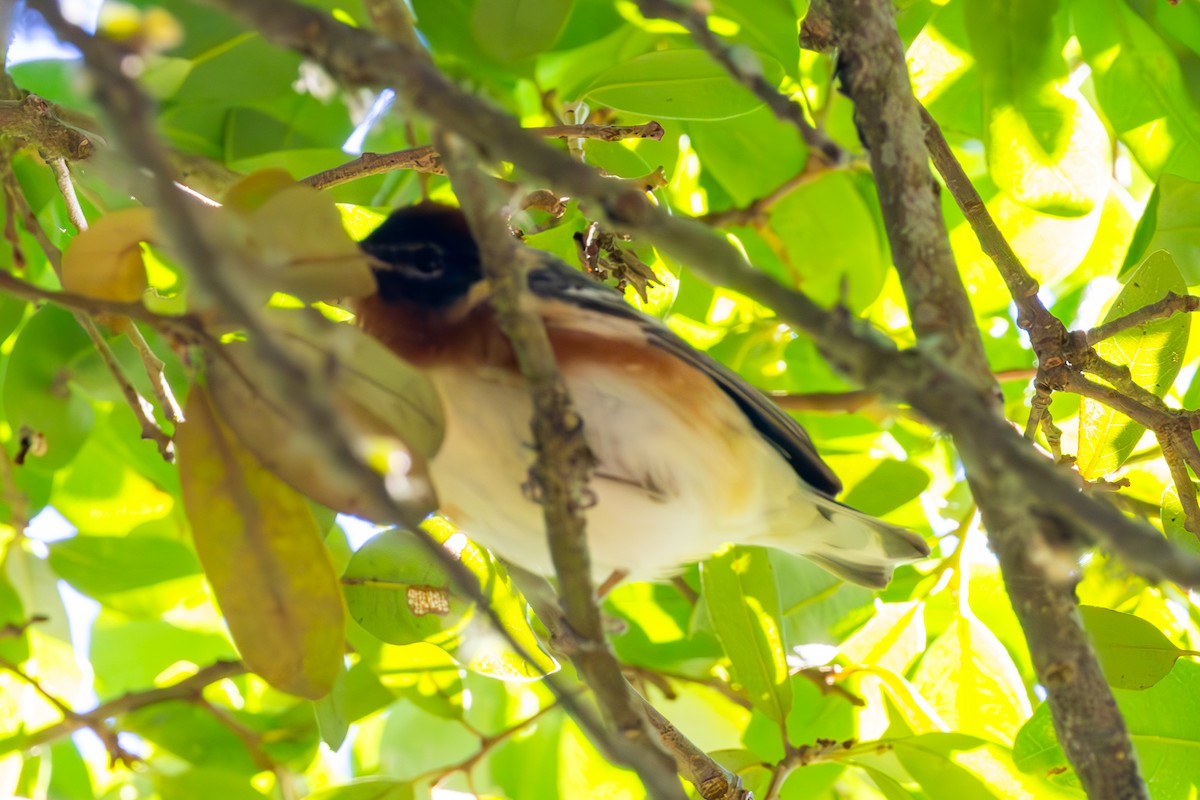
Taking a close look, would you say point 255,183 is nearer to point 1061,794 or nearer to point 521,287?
point 521,287

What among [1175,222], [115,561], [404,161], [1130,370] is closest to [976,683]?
[1130,370]

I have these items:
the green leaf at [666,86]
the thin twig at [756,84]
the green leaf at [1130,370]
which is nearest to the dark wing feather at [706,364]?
the green leaf at [666,86]

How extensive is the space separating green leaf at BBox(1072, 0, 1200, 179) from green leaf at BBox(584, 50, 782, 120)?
89cm

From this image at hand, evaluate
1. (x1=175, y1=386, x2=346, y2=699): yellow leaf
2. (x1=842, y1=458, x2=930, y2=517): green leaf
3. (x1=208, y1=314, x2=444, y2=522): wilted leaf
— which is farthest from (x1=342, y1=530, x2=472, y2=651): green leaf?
(x1=842, y1=458, x2=930, y2=517): green leaf

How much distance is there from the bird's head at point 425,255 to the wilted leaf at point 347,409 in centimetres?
71

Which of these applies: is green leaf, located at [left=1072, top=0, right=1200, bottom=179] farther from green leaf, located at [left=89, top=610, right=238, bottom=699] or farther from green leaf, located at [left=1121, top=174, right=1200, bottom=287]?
green leaf, located at [left=89, top=610, right=238, bottom=699]

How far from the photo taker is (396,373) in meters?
1.32

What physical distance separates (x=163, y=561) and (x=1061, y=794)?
2.25m

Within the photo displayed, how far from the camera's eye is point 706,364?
2250mm

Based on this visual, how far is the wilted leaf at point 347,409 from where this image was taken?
1.29 m

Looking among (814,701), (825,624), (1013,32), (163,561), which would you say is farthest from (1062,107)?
(163,561)

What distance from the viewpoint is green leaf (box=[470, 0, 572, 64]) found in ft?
7.25

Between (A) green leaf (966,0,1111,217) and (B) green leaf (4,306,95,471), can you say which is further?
(B) green leaf (4,306,95,471)

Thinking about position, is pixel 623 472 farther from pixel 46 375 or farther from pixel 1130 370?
pixel 46 375
